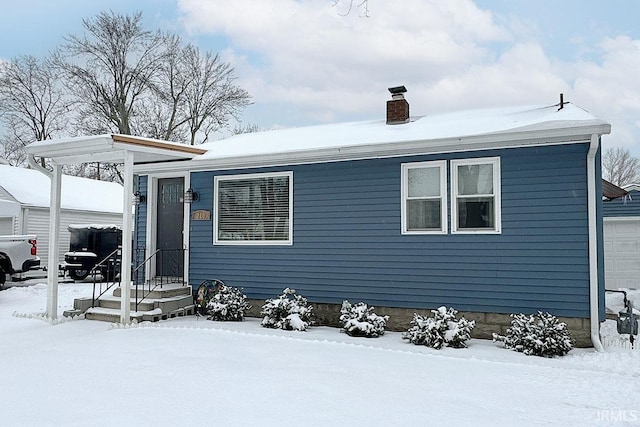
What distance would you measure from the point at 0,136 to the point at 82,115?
17.9 ft

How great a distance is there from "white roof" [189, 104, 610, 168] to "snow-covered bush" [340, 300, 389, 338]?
8.13 ft

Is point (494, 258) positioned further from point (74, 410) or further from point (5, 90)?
point (5, 90)

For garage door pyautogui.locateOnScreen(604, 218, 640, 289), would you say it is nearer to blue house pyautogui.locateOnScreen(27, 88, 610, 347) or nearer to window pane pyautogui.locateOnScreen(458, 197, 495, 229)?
blue house pyautogui.locateOnScreen(27, 88, 610, 347)

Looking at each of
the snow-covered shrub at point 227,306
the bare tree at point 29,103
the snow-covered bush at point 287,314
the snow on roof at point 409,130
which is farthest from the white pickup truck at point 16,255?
the bare tree at point 29,103

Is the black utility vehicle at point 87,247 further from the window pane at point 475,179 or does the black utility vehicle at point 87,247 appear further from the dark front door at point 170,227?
the window pane at point 475,179

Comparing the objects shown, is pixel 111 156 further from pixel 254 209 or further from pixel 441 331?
pixel 441 331

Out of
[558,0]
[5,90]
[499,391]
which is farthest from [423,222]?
[5,90]

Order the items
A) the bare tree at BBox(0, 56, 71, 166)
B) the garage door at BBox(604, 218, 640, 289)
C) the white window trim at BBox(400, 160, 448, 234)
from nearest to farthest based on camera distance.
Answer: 1. the white window trim at BBox(400, 160, 448, 234)
2. the garage door at BBox(604, 218, 640, 289)
3. the bare tree at BBox(0, 56, 71, 166)

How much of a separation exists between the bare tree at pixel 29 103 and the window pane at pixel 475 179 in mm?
26949

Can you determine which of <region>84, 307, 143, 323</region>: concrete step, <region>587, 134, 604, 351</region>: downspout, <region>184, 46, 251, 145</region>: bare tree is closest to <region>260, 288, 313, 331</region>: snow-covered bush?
<region>84, 307, 143, 323</region>: concrete step

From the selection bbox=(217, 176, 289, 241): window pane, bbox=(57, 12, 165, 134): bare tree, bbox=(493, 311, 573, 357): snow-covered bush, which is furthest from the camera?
bbox=(57, 12, 165, 134): bare tree

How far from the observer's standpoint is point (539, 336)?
21.5ft

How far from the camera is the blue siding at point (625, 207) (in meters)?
13.8

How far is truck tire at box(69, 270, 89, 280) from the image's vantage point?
16.2 metres
